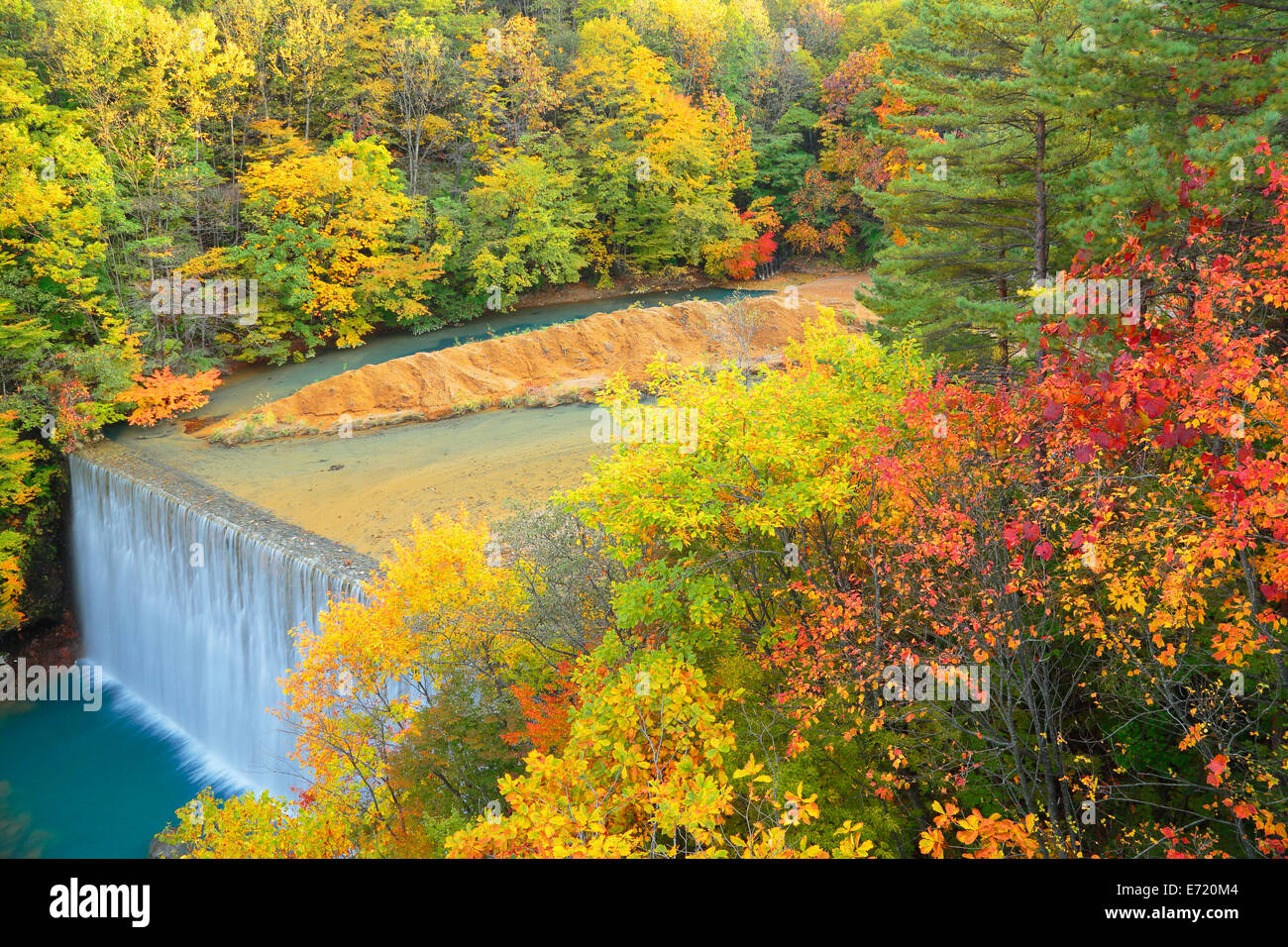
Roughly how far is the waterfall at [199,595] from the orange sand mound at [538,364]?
3812mm

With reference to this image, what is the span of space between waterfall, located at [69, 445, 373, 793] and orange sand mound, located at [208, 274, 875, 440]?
3812mm

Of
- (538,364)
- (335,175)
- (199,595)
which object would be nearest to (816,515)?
(199,595)

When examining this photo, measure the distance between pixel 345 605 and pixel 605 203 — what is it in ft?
99.7

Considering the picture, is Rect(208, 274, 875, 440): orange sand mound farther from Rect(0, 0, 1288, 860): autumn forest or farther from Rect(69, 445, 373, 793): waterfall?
Rect(69, 445, 373, 793): waterfall

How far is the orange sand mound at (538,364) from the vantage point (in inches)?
941

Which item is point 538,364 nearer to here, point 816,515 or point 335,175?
point 335,175

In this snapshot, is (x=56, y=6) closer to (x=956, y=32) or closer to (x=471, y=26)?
(x=471, y=26)

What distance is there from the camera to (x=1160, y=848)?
267 inches

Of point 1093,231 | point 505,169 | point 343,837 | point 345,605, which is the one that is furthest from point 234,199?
point 1093,231

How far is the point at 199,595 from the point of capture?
17422 mm

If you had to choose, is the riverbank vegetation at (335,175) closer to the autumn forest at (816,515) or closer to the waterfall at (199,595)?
the autumn forest at (816,515)

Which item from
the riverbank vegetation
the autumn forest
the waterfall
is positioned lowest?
the waterfall

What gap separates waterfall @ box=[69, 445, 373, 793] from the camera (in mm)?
15305

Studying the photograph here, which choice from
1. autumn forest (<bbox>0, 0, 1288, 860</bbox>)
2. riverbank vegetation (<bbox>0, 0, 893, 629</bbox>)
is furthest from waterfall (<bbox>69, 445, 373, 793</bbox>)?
riverbank vegetation (<bbox>0, 0, 893, 629</bbox>)
